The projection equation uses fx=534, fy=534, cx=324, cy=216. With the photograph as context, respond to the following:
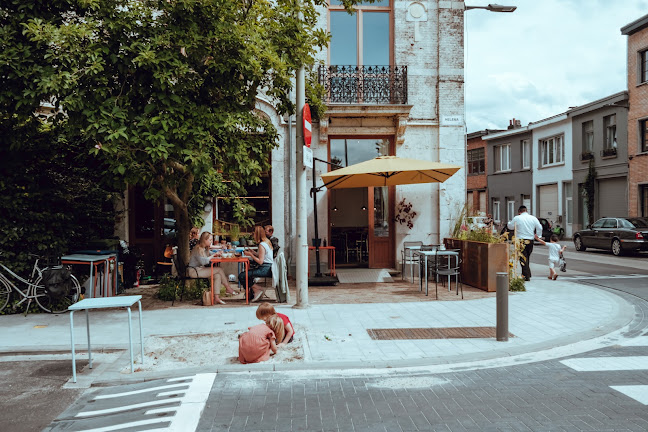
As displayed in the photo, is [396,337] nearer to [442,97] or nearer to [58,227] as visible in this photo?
[58,227]

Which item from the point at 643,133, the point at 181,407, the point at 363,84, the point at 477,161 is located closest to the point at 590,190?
the point at 643,133

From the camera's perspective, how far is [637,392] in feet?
16.0

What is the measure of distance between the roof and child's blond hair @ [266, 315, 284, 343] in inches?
1054

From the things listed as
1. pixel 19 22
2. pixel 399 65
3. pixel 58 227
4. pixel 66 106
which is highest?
pixel 399 65

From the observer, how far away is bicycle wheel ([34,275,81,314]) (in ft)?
29.4

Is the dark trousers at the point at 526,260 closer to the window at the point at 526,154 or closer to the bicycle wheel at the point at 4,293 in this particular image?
the bicycle wheel at the point at 4,293

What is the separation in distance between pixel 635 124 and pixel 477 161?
638 inches

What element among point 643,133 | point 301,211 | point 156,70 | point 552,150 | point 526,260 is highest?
point 552,150

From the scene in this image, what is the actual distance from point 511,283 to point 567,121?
2438 cm

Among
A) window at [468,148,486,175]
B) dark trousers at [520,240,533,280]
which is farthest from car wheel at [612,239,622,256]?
window at [468,148,486,175]

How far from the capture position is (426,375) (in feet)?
18.3

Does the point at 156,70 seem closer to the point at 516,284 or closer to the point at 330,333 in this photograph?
the point at 330,333

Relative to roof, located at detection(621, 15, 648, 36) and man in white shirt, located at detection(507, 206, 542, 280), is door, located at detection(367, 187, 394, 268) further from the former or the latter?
roof, located at detection(621, 15, 648, 36)

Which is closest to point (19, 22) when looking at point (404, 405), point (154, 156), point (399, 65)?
point (154, 156)
